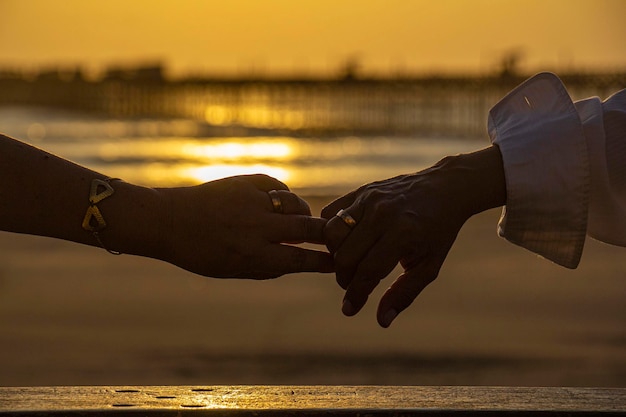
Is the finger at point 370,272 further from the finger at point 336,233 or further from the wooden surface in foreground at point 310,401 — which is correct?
the wooden surface in foreground at point 310,401

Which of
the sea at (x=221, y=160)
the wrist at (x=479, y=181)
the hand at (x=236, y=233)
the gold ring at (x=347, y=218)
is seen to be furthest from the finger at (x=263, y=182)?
the sea at (x=221, y=160)

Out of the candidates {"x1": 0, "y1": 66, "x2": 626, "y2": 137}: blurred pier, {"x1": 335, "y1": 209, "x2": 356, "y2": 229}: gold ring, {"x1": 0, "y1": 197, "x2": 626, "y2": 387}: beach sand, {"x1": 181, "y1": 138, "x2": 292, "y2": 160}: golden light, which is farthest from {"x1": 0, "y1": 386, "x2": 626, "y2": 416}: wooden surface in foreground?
{"x1": 0, "y1": 66, "x2": 626, "y2": 137}: blurred pier

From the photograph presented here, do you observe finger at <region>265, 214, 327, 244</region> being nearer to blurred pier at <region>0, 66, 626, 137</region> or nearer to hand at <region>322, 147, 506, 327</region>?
hand at <region>322, 147, 506, 327</region>

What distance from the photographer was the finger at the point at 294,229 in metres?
2.74

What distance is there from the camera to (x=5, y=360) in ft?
19.1

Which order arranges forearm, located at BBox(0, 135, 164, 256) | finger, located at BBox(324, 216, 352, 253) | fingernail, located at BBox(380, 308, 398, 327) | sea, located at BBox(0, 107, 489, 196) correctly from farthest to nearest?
sea, located at BBox(0, 107, 489, 196), finger, located at BBox(324, 216, 352, 253), fingernail, located at BBox(380, 308, 398, 327), forearm, located at BBox(0, 135, 164, 256)

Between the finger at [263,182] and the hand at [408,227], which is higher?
the finger at [263,182]

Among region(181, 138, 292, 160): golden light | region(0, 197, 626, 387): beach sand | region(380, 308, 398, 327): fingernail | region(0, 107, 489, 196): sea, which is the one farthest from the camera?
region(181, 138, 292, 160): golden light

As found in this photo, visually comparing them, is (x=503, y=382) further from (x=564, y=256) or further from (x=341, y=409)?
(x=341, y=409)

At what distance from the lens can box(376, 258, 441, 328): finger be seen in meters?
2.64

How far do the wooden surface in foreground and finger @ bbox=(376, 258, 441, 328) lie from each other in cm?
31

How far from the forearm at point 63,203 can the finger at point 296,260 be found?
26 centimetres

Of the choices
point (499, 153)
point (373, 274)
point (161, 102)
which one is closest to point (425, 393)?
point (373, 274)

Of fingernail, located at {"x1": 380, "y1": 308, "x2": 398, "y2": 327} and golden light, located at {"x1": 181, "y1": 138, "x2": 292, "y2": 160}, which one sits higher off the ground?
golden light, located at {"x1": 181, "y1": 138, "x2": 292, "y2": 160}
